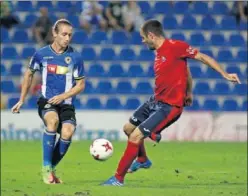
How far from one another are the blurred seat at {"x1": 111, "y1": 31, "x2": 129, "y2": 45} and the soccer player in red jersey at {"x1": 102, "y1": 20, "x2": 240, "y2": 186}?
12.5 m

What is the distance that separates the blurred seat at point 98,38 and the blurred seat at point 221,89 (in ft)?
10.2

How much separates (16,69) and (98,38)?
2.29 meters

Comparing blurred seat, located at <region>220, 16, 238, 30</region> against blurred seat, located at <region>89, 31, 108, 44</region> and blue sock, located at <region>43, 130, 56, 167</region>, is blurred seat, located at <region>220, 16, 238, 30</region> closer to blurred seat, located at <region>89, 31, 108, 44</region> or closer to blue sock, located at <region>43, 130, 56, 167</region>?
blurred seat, located at <region>89, 31, 108, 44</region>

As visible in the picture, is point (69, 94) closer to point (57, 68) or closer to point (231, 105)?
point (57, 68)

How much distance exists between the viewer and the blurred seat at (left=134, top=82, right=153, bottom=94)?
21.3 metres

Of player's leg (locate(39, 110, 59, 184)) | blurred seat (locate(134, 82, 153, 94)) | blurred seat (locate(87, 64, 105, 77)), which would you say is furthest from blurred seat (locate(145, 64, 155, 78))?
player's leg (locate(39, 110, 59, 184))

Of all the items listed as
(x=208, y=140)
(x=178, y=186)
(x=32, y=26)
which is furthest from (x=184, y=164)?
(x=32, y=26)

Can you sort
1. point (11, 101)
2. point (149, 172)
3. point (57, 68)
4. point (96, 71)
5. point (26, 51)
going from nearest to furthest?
point (57, 68) < point (149, 172) < point (11, 101) < point (96, 71) < point (26, 51)

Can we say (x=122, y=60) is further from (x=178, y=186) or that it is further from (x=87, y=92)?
(x=178, y=186)

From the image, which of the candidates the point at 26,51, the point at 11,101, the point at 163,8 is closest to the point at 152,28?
the point at 11,101

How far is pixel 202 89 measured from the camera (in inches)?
853

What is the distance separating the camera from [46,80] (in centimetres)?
1015

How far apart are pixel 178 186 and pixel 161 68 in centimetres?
138

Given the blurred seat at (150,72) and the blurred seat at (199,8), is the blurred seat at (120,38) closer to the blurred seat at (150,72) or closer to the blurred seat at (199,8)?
the blurred seat at (150,72)
